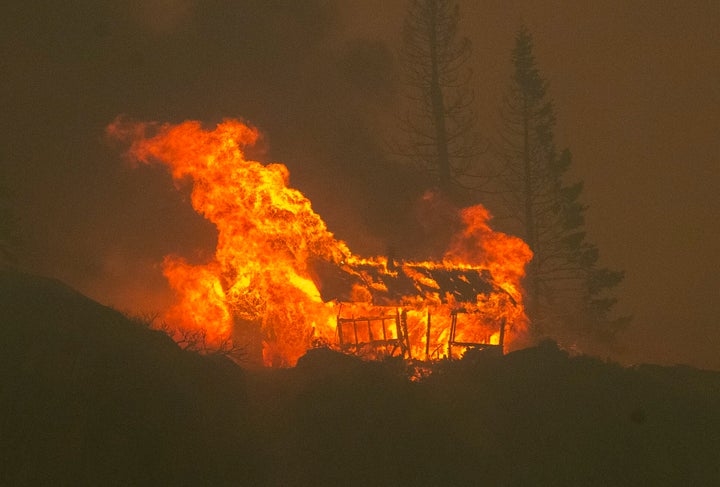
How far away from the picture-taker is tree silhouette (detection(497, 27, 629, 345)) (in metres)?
38.6

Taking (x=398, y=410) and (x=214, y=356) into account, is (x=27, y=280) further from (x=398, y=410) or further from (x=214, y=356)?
(x=398, y=410)

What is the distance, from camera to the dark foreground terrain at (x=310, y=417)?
14164 mm

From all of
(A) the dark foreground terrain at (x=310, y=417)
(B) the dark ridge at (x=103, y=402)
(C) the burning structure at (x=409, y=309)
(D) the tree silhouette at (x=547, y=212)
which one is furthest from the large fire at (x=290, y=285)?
(D) the tree silhouette at (x=547, y=212)

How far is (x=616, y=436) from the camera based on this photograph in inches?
701

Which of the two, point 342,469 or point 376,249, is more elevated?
point 376,249

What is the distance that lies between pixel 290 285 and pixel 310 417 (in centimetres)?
622

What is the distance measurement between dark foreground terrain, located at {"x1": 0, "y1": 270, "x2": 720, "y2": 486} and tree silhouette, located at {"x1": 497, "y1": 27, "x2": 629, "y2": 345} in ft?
57.6

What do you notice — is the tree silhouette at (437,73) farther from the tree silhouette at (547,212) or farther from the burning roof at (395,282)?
the burning roof at (395,282)

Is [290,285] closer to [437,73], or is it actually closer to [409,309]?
[409,309]

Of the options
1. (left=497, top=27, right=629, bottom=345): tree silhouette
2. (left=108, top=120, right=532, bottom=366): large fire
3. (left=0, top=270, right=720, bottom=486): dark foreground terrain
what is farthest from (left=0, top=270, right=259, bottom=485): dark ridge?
(left=497, top=27, right=629, bottom=345): tree silhouette

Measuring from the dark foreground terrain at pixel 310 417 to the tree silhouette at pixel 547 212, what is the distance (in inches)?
692

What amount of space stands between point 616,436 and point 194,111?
3230 centimetres

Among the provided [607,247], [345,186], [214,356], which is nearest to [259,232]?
[214,356]

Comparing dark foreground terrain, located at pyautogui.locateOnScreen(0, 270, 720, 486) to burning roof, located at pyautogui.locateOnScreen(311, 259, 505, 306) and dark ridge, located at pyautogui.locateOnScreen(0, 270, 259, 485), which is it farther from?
burning roof, located at pyautogui.locateOnScreen(311, 259, 505, 306)
